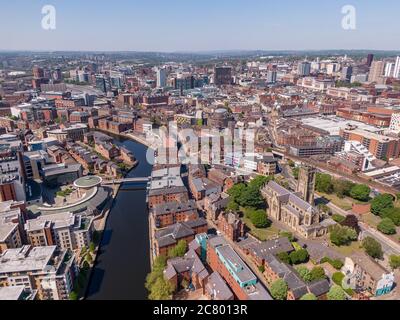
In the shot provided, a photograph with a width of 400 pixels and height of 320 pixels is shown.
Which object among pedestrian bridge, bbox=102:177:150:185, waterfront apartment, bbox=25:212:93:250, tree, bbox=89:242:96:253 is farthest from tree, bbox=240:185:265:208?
waterfront apartment, bbox=25:212:93:250

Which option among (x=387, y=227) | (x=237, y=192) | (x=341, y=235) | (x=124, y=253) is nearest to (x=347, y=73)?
(x=387, y=227)

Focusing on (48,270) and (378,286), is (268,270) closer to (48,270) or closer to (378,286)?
(378,286)

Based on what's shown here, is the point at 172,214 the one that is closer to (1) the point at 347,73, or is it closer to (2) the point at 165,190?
(2) the point at 165,190

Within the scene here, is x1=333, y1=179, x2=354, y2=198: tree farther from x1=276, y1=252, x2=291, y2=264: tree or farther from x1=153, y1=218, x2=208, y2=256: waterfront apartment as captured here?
x1=153, y1=218, x2=208, y2=256: waterfront apartment

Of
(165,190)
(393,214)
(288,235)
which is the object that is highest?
(165,190)

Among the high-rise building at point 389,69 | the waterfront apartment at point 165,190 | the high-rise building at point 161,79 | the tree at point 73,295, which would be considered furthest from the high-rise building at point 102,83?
the high-rise building at point 389,69

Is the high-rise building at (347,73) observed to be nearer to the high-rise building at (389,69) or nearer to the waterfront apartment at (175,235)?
the high-rise building at (389,69)

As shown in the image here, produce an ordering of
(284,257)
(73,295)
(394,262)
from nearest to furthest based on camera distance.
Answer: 1. (73,295)
2. (394,262)
3. (284,257)
